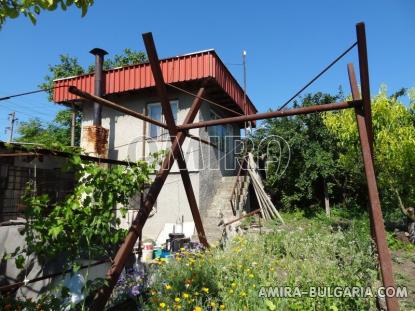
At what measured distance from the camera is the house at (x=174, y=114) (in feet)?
28.3

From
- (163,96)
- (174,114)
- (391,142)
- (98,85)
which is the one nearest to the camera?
(163,96)

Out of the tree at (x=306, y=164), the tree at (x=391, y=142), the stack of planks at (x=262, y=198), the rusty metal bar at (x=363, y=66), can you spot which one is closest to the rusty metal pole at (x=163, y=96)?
the rusty metal bar at (x=363, y=66)

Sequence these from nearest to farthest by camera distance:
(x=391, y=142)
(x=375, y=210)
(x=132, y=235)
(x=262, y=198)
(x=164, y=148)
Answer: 1. (x=375, y=210)
2. (x=132, y=235)
3. (x=391, y=142)
4. (x=164, y=148)
5. (x=262, y=198)

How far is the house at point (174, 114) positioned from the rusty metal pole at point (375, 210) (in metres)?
5.03

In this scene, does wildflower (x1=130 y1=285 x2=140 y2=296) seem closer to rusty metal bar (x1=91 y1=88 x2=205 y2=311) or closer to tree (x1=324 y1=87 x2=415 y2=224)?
rusty metal bar (x1=91 y1=88 x2=205 y2=311)

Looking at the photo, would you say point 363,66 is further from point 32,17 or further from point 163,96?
point 32,17

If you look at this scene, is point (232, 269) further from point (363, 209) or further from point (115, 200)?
point (363, 209)

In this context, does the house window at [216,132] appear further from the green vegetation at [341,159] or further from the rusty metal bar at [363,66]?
the rusty metal bar at [363,66]

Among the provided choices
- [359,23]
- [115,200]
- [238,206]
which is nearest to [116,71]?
[238,206]

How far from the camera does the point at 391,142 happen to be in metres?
7.45

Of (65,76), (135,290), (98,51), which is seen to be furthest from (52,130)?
(135,290)

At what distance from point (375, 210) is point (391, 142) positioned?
19.0ft

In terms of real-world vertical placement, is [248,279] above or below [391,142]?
below

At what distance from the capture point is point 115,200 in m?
3.27
